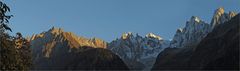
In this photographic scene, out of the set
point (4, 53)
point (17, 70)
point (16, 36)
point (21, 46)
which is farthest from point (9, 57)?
point (21, 46)

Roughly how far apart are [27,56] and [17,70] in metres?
16.6

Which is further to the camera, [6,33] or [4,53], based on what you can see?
[6,33]

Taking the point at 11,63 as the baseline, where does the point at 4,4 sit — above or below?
above

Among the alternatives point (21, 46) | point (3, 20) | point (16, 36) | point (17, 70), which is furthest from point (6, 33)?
point (21, 46)

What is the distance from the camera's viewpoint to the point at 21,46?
5831 centimetres

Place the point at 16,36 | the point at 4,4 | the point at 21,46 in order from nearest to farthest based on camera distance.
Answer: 1. the point at 4,4
2. the point at 16,36
3. the point at 21,46

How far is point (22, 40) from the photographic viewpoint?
5644 centimetres

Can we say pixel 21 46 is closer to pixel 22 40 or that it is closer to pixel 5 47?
pixel 22 40

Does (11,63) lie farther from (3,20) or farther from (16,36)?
(16,36)

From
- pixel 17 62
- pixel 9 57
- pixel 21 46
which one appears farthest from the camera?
pixel 21 46

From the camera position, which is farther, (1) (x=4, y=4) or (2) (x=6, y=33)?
(2) (x=6, y=33)

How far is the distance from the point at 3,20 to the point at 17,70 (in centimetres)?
547

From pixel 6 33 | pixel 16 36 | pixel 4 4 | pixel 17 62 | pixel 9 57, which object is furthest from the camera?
pixel 16 36

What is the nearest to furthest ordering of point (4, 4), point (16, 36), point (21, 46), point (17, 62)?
1. point (4, 4)
2. point (17, 62)
3. point (16, 36)
4. point (21, 46)
